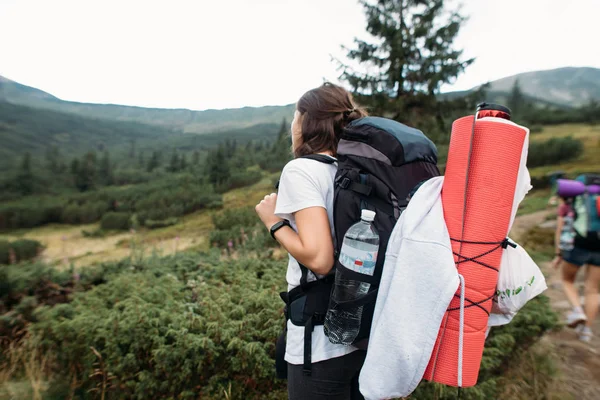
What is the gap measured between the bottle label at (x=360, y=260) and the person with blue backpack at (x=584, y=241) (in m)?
3.98

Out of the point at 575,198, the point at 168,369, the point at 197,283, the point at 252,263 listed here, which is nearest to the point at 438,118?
the point at 575,198

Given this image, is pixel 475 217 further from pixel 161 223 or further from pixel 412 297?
pixel 161 223

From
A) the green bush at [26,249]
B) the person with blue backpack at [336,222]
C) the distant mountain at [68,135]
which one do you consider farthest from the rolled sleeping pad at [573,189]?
the distant mountain at [68,135]

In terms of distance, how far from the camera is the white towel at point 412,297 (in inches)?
45.7

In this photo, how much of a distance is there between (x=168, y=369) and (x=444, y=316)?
2.28 m

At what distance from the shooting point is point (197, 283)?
3818 millimetres

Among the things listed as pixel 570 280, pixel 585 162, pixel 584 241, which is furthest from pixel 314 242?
pixel 585 162

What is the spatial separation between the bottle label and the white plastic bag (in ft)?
1.53

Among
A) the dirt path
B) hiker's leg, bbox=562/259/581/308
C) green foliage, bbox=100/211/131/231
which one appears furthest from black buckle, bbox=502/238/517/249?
green foliage, bbox=100/211/131/231

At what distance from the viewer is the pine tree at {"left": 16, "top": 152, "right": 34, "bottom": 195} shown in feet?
128

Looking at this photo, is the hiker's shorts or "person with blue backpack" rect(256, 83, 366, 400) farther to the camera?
the hiker's shorts

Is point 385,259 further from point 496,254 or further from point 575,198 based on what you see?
point 575,198

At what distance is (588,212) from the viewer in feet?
13.1

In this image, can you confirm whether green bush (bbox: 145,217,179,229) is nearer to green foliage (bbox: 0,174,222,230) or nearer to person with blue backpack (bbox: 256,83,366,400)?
green foliage (bbox: 0,174,222,230)
